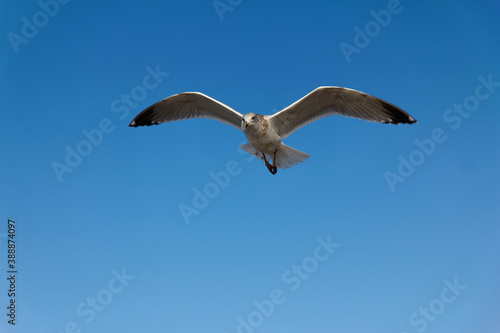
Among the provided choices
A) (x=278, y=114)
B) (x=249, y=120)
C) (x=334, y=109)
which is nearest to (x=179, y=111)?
(x=249, y=120)

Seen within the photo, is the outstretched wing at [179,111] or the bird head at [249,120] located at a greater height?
the outstretched wing at [179,111]

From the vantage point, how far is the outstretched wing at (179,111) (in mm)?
3867

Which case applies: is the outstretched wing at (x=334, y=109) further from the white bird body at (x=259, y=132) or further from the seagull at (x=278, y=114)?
the white bird body at (x=259, y=132)

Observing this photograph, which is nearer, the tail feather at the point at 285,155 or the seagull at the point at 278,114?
the seagull at the point at 278,114

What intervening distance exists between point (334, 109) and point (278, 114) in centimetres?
51

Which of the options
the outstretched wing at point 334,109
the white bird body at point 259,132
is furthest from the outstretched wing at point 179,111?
the outstretched wing at point 334,109

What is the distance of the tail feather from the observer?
12.1 feet

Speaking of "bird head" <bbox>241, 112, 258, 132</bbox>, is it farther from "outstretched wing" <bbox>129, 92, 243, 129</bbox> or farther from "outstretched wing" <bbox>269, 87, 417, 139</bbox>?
"outstretched wing" <bbox>129, 92, 243, 129</bbox>

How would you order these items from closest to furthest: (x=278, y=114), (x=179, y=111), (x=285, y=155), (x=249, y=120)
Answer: (x=249, y=120)
(x=278, y=114)
(x=285, y=155)
(x=179, y=111)

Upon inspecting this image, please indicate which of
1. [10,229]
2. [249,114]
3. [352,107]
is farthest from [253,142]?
[10,229]

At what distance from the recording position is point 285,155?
375 cm

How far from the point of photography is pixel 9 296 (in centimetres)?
331

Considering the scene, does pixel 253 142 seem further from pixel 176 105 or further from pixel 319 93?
pixel 176 105

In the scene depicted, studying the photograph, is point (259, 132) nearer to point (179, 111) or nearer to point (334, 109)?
point (334, 109)
